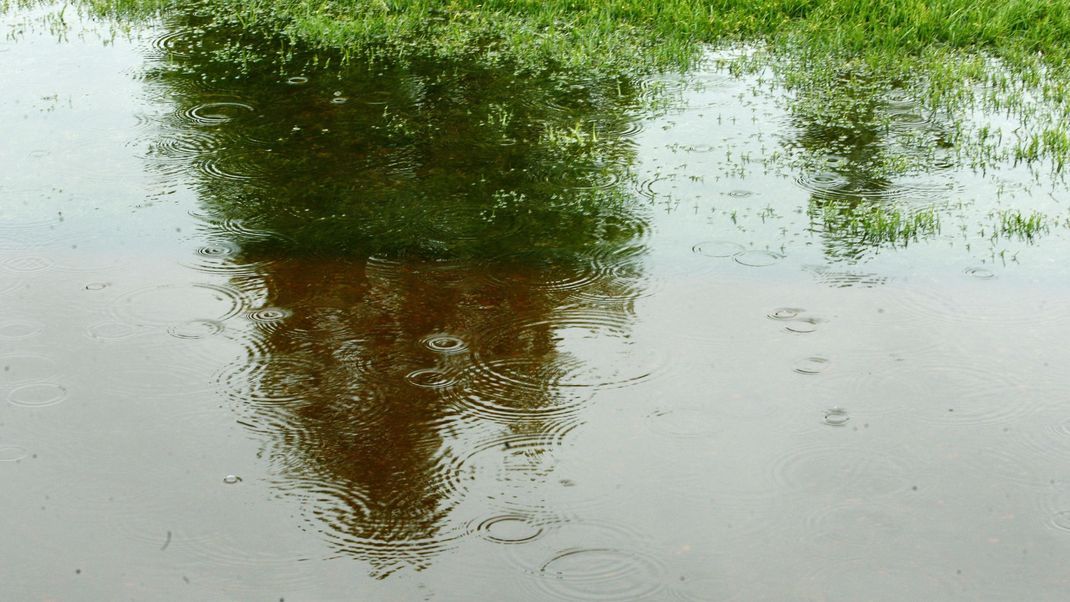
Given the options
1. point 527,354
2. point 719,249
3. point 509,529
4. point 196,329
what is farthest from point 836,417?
point 196,329

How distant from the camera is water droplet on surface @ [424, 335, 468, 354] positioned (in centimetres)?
589

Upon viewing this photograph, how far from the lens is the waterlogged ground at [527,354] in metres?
4.46

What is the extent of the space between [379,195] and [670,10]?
15.7ft

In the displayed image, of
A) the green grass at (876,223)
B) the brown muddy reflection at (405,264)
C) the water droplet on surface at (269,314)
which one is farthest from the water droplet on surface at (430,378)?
the green grass at (876,223)

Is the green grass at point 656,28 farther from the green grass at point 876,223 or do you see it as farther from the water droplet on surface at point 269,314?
the water droplet on surface at point 269,314

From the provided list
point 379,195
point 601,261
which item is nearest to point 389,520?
point 601,261

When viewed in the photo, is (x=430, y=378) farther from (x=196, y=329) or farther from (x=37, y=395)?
(x=37, y=395)

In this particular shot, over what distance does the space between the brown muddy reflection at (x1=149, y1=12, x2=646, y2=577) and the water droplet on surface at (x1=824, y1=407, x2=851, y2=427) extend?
1.06m

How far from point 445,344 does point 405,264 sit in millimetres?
995

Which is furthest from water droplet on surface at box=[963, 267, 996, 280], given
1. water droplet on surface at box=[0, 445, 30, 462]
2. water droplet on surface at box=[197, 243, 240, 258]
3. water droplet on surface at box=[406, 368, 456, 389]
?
water droplet on surface at box=[0, 445, 30, 462]

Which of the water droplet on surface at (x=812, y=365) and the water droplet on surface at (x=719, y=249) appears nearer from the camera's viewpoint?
the water droplet on surface at (x=812, y=365)

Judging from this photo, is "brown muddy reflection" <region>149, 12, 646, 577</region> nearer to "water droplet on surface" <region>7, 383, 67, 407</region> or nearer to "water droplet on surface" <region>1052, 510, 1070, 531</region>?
"water droplet on surface" <region>7, 383, 67, 407</region>

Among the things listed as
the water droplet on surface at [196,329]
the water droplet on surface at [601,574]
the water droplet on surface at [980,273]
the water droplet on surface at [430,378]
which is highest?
the water droplet on surface at [980,273]

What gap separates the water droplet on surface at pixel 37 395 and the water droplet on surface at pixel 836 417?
142 inches
